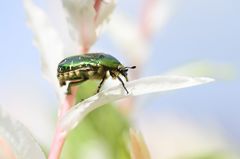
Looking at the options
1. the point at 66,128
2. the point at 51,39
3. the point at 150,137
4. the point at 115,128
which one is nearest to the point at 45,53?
the point at 51,39

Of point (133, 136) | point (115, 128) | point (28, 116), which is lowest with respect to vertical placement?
point (133, 136)

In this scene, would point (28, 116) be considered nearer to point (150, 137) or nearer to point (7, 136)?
point (150, 137)

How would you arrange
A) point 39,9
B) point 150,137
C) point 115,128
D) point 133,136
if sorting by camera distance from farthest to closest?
1. point 150,137
2. point 115,128
3. point 39,9
4. point 133,136

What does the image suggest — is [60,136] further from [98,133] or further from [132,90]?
[98,133]

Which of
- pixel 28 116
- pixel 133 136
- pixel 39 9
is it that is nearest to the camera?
pixel 133 136

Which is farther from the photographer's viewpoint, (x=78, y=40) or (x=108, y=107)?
(x=108, y=107)
